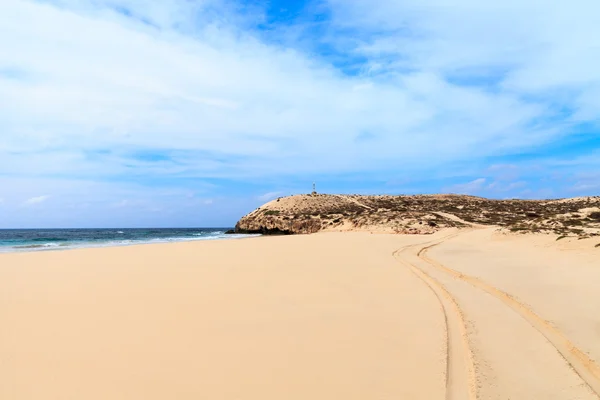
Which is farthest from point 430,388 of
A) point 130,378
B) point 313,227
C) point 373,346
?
point 313,227

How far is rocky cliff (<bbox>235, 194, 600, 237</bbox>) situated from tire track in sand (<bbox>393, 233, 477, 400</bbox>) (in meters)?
12.6

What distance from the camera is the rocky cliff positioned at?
23.6 metres

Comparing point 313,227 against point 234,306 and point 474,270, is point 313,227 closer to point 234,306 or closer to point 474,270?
point 474,270

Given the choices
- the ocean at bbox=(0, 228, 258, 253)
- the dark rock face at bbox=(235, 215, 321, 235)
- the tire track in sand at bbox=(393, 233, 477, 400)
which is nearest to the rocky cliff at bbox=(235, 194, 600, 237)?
the dark rock face at bbox=(235, 215, 321, 235)

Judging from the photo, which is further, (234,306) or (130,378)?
(234,306)

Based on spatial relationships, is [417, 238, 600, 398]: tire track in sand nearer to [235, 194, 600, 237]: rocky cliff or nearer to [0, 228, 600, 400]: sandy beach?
[0, 228, 600, 400]: sandy beach

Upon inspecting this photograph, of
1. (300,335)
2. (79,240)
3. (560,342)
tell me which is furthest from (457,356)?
(79,240)

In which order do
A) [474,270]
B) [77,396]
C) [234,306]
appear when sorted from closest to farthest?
1. [77,396]
2. [234,306]
3. [474,270]

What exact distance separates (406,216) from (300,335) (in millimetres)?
Result: 35985

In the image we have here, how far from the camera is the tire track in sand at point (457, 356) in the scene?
3.48 metres

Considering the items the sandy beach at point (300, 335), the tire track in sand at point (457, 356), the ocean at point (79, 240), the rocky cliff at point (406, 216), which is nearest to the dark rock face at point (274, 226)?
the rocky cliff at point (406, 216)

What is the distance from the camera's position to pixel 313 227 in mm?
45250

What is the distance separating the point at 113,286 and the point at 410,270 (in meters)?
7.50

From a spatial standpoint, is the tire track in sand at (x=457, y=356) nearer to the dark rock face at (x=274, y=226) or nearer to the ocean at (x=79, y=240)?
the ocean at (x=79, y=240)
